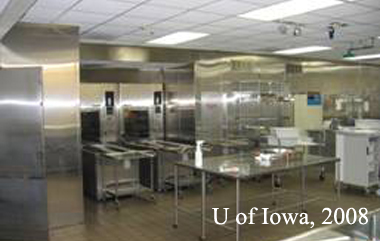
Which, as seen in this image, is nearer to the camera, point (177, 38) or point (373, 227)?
point (373, 227)

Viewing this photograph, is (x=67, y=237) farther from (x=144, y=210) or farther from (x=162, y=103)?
(x=162, y=103)

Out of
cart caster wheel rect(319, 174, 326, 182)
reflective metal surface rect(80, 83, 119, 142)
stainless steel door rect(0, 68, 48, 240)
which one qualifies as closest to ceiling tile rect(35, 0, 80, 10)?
stainless steel door rect(0, 68, 48, 240)

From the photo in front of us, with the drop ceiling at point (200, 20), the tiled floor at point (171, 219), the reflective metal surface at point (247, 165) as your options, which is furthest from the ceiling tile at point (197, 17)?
the tiled floor at point (171, 219)

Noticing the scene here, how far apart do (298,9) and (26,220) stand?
406 cm

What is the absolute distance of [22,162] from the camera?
422 cm

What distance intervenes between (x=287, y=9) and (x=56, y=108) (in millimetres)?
3044

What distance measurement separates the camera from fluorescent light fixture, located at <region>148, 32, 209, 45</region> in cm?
548

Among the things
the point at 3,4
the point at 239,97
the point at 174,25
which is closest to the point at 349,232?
the point at 3,4

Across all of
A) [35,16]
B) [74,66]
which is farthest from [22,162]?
[35,16]

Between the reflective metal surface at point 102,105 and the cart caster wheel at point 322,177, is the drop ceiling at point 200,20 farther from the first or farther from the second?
the cart caster wheel at point 322,177

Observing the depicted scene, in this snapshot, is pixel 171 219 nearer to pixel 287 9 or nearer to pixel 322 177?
pixel 287 9

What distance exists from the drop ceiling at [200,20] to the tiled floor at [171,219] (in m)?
2.56

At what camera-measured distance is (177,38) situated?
578 centimetres

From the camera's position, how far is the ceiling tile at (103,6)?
3662 millimetres
